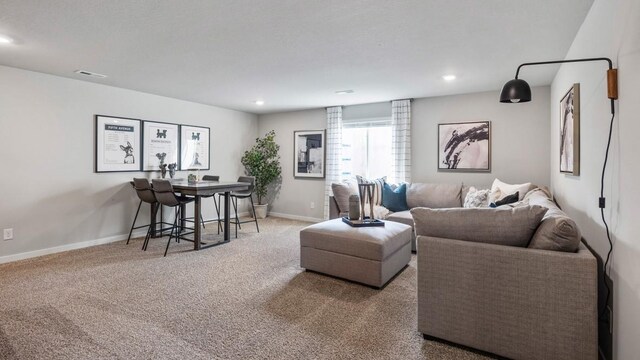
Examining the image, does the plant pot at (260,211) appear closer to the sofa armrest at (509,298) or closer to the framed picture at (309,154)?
the framed picture at (309,154)

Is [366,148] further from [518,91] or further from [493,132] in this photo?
[518,91]

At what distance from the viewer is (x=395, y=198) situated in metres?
4.65

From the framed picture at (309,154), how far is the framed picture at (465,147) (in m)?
2.17

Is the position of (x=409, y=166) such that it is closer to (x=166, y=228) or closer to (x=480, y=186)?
(x=480, y=186)

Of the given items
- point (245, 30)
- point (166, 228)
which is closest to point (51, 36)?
point (245, 30)

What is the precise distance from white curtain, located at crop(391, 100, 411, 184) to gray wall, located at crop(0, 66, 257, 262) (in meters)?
3.82

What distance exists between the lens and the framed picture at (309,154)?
241 inches

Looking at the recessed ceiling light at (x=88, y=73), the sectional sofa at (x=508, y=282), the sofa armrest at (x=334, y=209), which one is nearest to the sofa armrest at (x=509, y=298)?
the sectional sofa at (x=508, y=282)

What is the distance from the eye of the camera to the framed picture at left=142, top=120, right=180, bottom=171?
4.86 meters

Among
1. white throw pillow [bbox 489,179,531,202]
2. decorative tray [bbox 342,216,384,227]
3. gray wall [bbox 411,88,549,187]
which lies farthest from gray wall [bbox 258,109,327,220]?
white throw pillow [bbox 489,179,531,202]

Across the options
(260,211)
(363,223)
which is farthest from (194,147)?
(363,223)

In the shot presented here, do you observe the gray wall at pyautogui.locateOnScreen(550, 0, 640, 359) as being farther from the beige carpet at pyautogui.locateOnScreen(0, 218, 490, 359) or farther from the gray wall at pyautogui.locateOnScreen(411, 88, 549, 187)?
the gray wall at pyautogui.locateOnScreen(411, 88, 549, 187)

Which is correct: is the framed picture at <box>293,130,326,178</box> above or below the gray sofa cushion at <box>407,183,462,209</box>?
above

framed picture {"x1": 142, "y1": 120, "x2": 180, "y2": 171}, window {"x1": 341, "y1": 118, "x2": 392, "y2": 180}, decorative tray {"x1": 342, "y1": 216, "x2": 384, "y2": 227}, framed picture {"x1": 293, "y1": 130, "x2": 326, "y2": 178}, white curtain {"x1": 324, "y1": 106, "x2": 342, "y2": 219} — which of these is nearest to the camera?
decorative tray {"x1": 342, "y1": 216, "x2": 384, "y2": 227}
